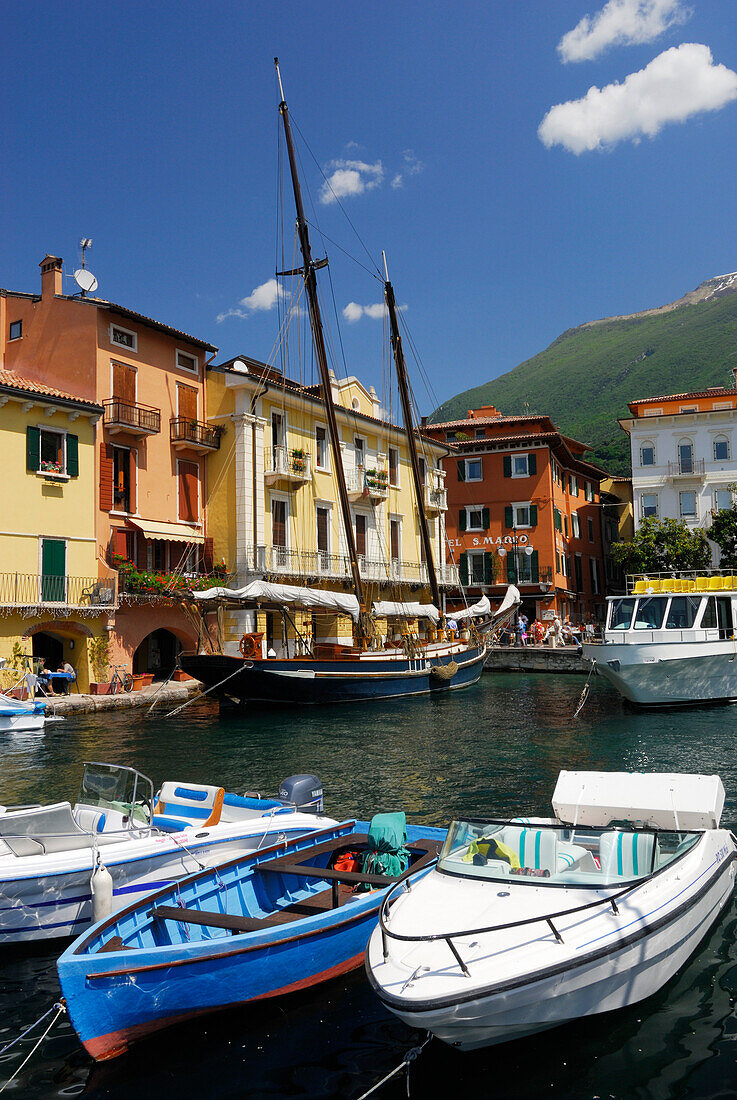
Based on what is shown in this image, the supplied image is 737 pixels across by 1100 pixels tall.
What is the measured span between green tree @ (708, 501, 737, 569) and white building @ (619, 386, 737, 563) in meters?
3.42

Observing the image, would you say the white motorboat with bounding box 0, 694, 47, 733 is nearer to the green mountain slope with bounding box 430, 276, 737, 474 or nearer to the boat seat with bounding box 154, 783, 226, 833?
the boat seat with bounding box 154, 783, 226, 833

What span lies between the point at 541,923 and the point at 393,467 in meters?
40.2

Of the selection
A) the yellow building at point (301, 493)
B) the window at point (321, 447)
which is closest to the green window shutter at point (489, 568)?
the yellow building at point (301, 493)

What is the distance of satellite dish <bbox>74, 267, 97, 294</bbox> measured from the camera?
32.6 metres

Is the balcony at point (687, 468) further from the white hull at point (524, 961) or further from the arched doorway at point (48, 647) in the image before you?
the white hull at point (524, 961)

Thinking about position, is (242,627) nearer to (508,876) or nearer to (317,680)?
(317,680)

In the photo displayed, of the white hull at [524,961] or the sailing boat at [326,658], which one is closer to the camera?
the white hull at [524,961]

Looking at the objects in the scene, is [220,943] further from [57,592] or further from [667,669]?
[57,592]

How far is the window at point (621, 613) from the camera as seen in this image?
83.1 feet

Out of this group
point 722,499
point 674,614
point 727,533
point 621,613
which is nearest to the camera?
point 674,614

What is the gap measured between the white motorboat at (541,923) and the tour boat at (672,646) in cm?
1634

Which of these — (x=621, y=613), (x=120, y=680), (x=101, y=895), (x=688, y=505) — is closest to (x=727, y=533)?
(x=688, y=505)

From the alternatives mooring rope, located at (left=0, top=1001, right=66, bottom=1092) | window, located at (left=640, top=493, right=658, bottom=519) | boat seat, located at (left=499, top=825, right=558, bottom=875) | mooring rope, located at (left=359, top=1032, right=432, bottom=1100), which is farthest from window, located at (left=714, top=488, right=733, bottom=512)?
mooring rope, located at (left=0, top=1001, right=66, bottom=1092)

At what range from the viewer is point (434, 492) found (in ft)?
159
